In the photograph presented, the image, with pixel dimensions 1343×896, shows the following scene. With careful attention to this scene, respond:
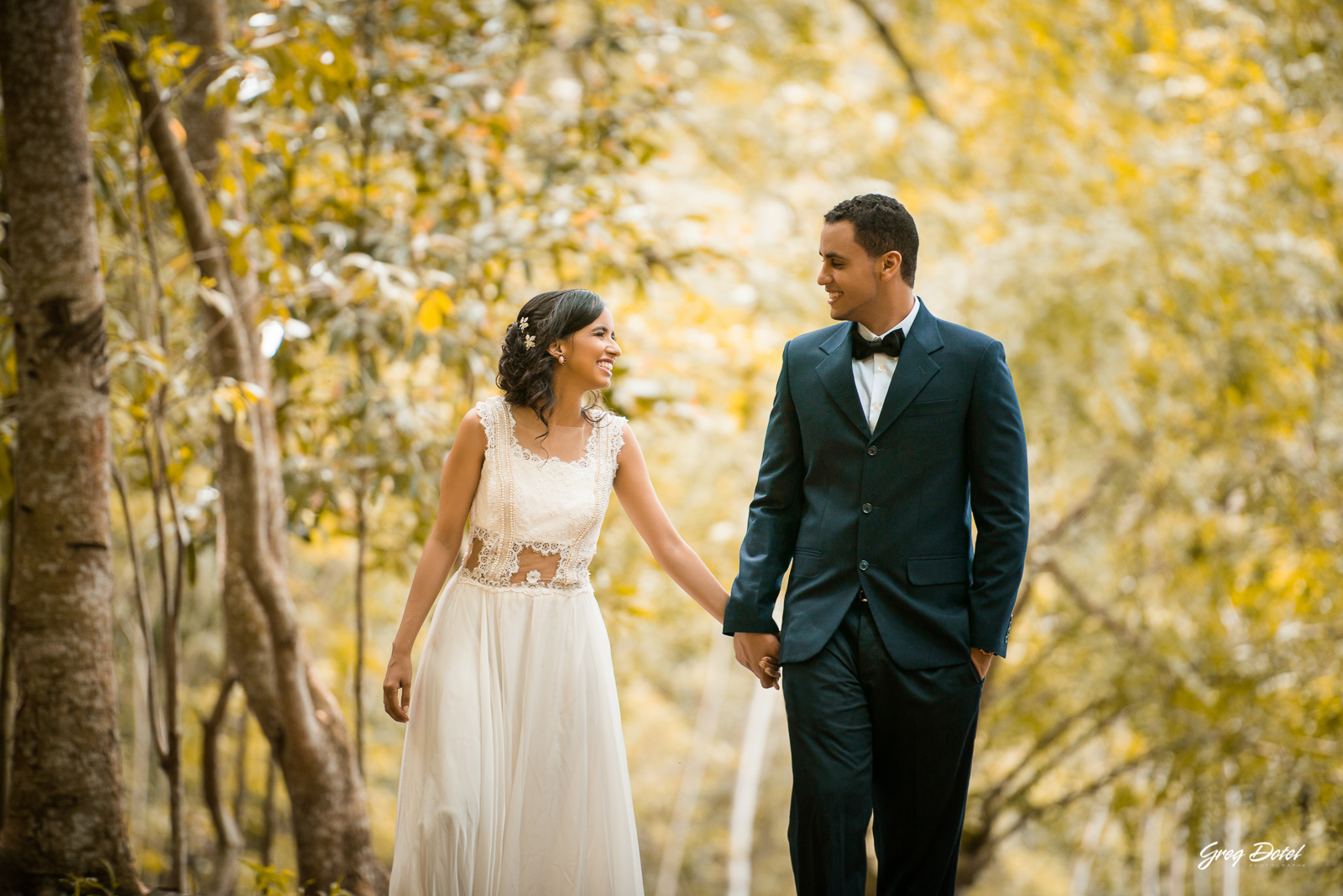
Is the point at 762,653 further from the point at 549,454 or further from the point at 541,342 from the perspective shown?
the point at 541,342

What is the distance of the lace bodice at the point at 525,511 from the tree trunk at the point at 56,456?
47.0 inches

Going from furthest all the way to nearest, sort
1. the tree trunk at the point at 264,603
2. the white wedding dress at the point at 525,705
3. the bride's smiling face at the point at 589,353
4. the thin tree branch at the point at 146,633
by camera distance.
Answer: the tree trunk at the point at 264,603
the thin tree branch at the point at 146,633
the bride's smiling face at the point at 589,353
the white wedding dress at the point at 525,705

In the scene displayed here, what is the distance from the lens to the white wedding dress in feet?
8.45

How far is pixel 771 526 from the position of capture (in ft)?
8.50

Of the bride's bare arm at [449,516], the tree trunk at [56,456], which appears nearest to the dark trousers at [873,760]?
the bride's bare arm at [449,516]

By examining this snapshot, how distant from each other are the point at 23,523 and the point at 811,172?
6.13 metres

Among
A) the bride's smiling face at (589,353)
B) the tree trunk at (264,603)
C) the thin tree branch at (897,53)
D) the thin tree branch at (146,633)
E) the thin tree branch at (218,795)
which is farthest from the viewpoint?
the thin tree branch at (897,53)

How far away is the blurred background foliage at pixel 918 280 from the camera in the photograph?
4016 mm

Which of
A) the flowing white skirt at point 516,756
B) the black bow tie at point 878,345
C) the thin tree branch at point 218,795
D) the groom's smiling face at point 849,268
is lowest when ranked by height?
the thin tree branch at point 218,795

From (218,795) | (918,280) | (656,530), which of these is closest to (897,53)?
(918,280)

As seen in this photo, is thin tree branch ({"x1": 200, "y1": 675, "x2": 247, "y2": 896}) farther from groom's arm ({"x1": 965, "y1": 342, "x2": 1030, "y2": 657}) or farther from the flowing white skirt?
groom's arm ({"x1": 965, "y1": 342, "x2": 1030, "y2": 657})

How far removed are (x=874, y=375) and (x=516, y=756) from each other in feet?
4.54

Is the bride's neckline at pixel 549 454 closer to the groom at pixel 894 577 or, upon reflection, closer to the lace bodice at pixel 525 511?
the lace bodice at pixel 525 511

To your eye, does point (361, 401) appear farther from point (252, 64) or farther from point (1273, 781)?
point (1273, 781)
